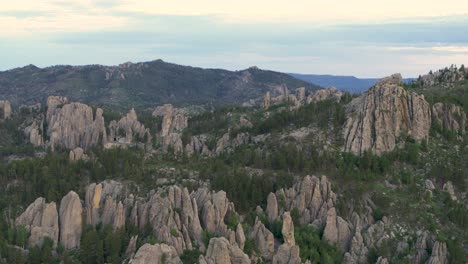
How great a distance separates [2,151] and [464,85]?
160 m

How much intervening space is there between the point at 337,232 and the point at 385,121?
41128 millimetres

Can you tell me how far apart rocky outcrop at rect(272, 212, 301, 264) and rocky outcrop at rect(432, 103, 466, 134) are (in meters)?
59.1

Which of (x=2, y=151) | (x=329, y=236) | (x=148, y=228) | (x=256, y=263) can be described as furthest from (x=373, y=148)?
(x=2, y=151)

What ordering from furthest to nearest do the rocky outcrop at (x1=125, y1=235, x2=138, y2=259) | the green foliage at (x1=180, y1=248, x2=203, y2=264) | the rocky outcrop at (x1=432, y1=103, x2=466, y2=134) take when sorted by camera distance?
1. the rocky outcrop at (x1=432, y1=103, x2=466, y2=134)
2. the rocky outcrop at (x1=125, y1=235, x2=138, y2=259)
3. the green foliage at (x1=180, y1=248, x2=203, y2=264)

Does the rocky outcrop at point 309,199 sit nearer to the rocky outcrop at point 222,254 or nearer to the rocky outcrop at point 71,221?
the rocky outcrop at point 222,254

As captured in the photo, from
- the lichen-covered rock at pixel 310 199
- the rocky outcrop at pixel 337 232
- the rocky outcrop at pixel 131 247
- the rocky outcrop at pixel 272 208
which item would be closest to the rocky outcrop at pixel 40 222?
the rocky outcrop at pixel 131 247

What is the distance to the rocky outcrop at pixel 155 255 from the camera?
85812mm

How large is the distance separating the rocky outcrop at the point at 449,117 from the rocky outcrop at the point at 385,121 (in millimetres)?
2994

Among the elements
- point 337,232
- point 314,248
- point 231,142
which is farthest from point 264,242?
point 231,142

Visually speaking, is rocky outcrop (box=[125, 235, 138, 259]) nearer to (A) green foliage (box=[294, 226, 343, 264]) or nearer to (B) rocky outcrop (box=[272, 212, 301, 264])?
(B) rocky outcrop (box=[272, 212, 301, 264])

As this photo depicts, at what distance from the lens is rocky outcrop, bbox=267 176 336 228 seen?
109500mm

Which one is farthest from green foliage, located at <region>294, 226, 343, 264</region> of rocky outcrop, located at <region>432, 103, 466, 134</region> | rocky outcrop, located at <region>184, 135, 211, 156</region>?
rocky outcrop, located at <region>432, 103, 466, 134</region>

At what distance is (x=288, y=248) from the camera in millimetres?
96812

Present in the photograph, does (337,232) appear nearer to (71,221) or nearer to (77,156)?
(71,221)
